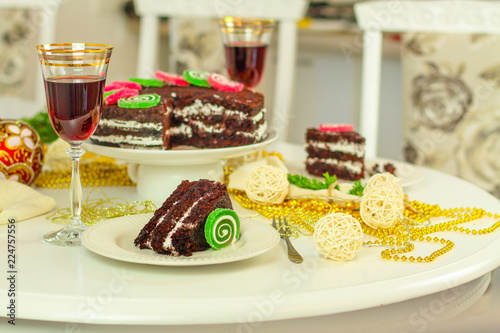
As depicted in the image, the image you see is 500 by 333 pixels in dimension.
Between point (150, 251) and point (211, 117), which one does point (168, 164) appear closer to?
point (211, 117)

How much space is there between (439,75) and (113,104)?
134 cm

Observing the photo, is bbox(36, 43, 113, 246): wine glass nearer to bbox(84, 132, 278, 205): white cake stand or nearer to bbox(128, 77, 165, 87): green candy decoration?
bbox(84, 132, 278, 205): white cake stand

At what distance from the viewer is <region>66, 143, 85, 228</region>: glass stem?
1.16 m

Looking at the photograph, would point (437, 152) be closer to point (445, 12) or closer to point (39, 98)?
point (445, 12)

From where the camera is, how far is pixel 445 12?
224 centimetres

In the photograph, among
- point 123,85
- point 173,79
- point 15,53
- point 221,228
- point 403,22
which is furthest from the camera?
point 15,53

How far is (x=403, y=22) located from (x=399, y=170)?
83cm

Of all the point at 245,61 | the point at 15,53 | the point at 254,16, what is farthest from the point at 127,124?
the point at 15,53

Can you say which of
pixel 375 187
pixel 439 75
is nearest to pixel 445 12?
pixel 439 75

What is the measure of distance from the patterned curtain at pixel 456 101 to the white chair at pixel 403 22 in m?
0.05

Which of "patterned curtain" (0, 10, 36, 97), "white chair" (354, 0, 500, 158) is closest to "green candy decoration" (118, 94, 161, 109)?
"white chair" (354, 0, 500, 158)

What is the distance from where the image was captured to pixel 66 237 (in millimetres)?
1148

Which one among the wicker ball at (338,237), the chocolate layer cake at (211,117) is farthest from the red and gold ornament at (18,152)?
the wicker ball at (338,237)

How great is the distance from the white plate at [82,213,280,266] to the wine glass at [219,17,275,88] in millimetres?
730
